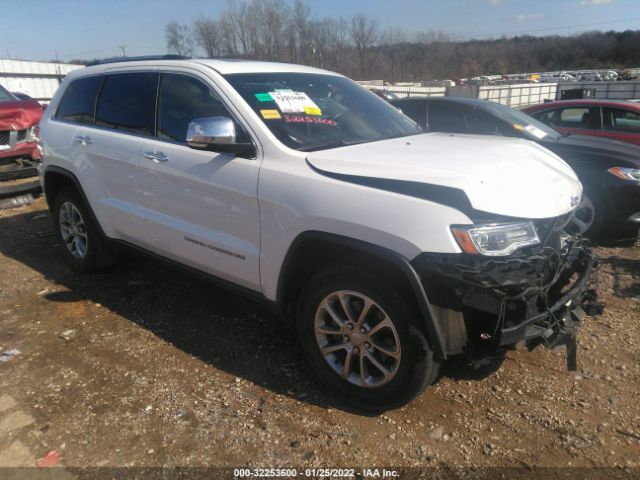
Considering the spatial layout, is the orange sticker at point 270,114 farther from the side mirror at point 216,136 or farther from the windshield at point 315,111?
the side mirror at point 216,136

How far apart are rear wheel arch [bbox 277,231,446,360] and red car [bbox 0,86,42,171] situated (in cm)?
659

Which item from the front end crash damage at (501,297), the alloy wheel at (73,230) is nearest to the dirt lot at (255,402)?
the front end crash damage at (501,297)

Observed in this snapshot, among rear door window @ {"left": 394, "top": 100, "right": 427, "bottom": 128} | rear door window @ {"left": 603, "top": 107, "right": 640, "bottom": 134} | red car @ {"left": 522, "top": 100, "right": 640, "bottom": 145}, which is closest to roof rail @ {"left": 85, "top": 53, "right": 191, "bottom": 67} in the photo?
rear door window @ {"left": 394, "top": 100, "right": 427, "bottom": 128}

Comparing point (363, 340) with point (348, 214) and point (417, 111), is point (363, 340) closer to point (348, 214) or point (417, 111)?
point (348, 214)

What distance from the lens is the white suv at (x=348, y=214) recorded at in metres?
2.37

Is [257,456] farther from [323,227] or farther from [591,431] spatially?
[591,431]

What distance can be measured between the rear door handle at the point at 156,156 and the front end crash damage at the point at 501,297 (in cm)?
204

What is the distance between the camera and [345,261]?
107 inches

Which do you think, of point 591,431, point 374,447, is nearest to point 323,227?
point 374,447

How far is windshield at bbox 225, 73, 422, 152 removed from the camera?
3.11 m

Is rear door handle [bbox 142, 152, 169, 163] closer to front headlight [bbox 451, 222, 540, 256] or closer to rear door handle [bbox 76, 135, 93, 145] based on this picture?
rear door handle [bbox 76, 135, 93, 145]

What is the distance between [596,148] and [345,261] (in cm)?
426

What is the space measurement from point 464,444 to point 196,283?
9.46 ft

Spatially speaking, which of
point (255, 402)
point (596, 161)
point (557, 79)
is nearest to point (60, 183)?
point (255, 402)
